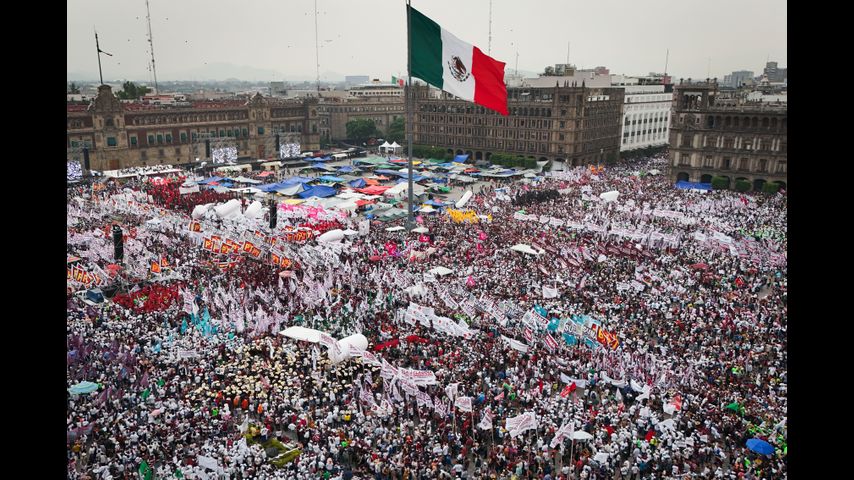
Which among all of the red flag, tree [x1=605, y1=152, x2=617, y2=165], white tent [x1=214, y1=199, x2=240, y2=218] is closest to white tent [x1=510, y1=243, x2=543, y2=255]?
the red flag

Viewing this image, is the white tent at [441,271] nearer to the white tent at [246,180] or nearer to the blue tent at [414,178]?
the blue tent at [414,178]

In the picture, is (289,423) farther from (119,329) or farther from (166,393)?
(119,329)

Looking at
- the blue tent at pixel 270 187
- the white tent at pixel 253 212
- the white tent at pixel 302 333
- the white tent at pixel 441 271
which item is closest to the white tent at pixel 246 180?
the blue tent at pixel 270 187

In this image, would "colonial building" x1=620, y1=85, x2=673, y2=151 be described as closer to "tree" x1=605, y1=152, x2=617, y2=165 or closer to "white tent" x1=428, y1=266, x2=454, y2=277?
"tree" x1=605, y1=152, x2=617, y2=165

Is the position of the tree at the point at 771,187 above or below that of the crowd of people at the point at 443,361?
above

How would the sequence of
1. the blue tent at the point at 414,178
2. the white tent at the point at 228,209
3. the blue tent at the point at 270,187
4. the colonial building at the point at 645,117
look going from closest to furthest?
1. the white tent at the point at 228,209
2. the blue tent at the point at 270,187
3. the blue tent at the point at 414,178
4. the colonial building at the point at 645,117

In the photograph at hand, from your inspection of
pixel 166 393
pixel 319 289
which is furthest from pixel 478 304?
pixel 166 393
